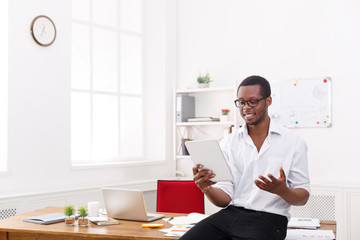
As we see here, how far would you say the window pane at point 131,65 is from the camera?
5.29 metres

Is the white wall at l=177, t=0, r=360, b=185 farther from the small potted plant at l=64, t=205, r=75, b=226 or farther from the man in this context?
the small potted plant at l=64, t=205, r=75, b=226

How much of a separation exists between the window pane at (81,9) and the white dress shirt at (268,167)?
2856mm

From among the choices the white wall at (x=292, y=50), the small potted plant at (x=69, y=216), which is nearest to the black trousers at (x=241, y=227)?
the small potted plant at (x=69, y=216)

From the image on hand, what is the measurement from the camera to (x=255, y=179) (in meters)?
2.43

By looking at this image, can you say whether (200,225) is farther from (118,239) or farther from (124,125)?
(124,125)

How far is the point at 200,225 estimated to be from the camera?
245cm

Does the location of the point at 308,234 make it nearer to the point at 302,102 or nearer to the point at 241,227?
the point at 241,227

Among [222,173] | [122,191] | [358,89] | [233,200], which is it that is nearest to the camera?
[222,173]

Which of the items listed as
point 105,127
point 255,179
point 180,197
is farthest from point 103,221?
point 105,127

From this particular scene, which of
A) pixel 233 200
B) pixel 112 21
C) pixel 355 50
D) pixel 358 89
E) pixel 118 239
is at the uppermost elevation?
pixel 112 21

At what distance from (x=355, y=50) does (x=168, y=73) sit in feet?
6.87

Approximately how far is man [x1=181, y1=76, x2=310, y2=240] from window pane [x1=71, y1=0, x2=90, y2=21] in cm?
278

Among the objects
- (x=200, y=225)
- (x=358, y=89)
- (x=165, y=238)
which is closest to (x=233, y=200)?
(x=200, y=225)

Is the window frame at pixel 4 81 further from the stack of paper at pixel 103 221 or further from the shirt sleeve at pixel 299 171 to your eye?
the shirt sleeve at pixel 299 171
